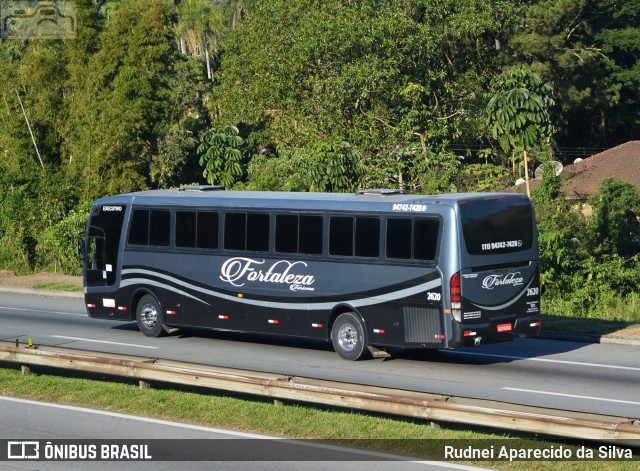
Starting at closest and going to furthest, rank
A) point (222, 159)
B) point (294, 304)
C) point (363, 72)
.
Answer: point (294, 304) < point (363, 72) < point (222, 159)

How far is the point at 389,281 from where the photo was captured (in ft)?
63.8

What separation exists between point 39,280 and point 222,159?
21.0 meters

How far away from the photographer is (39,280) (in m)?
36.9

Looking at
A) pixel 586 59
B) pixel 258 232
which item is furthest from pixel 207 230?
pixel 586 59

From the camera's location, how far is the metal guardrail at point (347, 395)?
11.7 meters

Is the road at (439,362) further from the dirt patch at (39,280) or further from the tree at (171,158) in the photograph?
the tree at (171,158)

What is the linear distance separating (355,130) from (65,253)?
21670 mm

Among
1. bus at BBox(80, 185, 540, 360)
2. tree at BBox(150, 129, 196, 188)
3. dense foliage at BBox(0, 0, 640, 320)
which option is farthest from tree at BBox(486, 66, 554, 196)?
tree at BBox(150, 129, 196, 188)

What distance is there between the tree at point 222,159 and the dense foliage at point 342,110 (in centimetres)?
11

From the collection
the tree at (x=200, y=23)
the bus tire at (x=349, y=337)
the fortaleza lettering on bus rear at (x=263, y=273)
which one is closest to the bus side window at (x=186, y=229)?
the fortaleza lettering on bus rear at (x=263, y=273)

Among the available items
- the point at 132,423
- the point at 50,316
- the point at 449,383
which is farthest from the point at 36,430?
the point at 50,316

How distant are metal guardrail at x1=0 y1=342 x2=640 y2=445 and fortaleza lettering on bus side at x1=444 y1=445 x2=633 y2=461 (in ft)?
1.11

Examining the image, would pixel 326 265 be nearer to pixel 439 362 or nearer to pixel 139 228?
pixel 439 362

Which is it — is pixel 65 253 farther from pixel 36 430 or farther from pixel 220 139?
pixel 36 430
